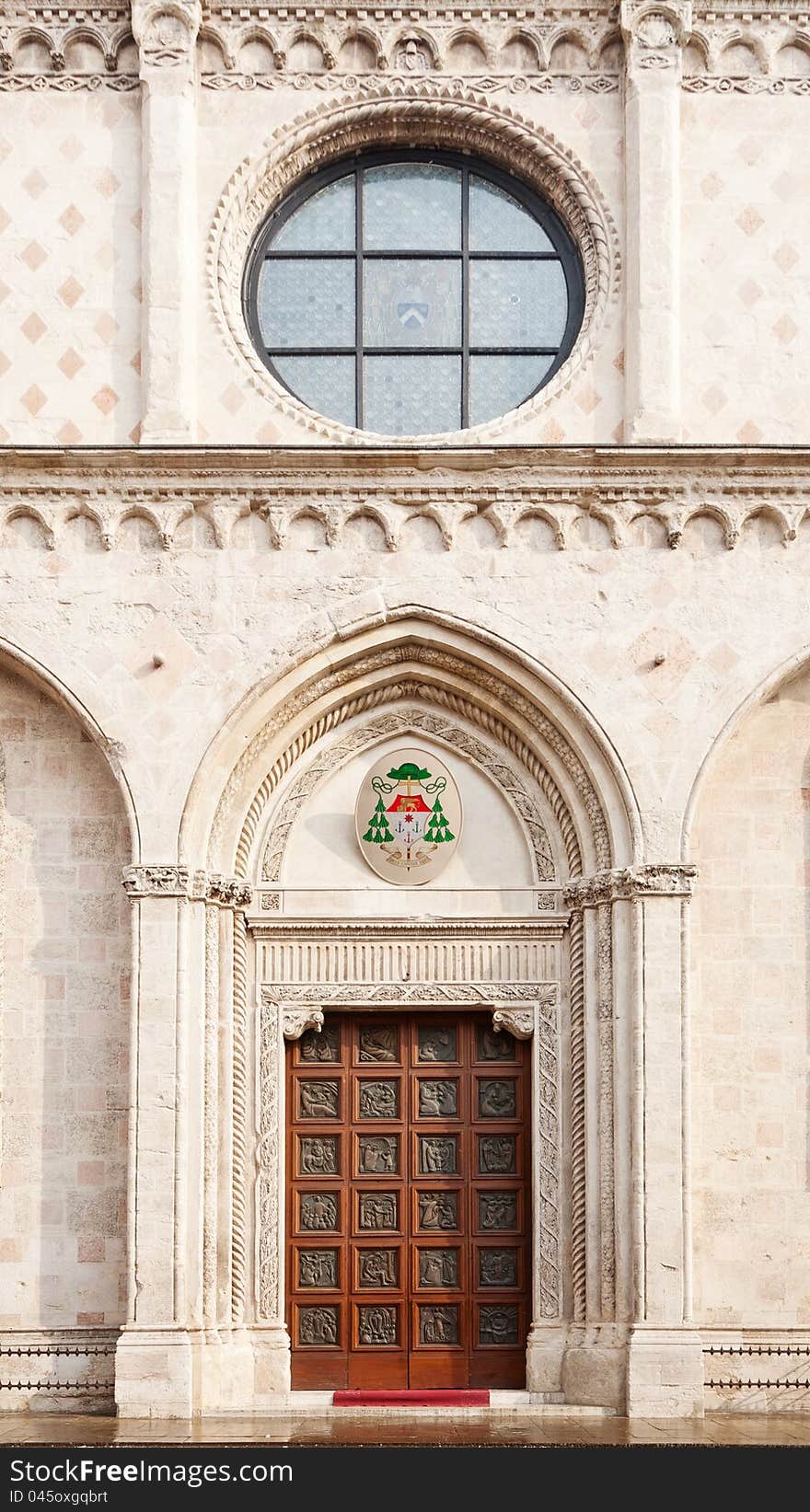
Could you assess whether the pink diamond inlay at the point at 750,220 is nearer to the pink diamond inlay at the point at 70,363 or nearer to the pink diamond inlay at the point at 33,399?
the pink diamond inlay at the point at 70,363

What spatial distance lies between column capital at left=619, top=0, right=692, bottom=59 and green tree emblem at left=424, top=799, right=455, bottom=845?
5342mm

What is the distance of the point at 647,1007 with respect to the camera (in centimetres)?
1390

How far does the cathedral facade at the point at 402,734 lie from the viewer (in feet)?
46.0

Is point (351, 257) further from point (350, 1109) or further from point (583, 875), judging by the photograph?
point (350, 1109)

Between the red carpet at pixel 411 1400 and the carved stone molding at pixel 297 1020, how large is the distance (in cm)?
237

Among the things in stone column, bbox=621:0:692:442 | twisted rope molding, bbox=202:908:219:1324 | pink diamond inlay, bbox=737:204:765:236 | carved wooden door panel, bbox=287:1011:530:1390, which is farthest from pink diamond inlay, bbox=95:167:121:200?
carved wooden door panel, bbox=287:1011:530:1390

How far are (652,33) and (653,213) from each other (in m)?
1.28

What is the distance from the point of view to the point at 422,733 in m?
14.9

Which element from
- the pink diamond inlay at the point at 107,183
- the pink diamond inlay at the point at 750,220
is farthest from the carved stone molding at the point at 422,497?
the pink diamond inlay at the point at 107,183

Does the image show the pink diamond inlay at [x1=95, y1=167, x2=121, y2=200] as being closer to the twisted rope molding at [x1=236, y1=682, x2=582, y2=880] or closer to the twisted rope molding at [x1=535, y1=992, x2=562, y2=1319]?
the twisted rope molding at [x1=236, y1=682, x2=582, y2=880]

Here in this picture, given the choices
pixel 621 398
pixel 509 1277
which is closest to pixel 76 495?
pixel 621 398

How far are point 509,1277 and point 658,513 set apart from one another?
5232 millimetres

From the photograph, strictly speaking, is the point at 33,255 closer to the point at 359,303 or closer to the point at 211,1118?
the point at 359,303

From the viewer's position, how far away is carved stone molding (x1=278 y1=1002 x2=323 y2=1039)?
47.5 ft
